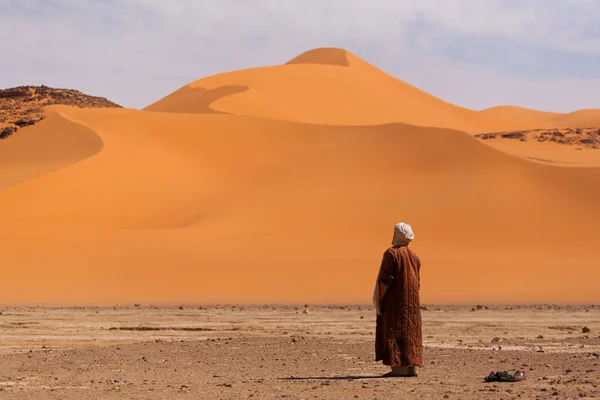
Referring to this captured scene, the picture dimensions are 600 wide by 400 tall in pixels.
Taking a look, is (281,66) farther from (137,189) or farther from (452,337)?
(452,337)

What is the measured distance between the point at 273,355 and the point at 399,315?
2976 mm

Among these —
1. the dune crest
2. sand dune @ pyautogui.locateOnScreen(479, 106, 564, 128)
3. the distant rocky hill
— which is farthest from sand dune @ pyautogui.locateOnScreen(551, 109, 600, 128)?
the distant rocky hill

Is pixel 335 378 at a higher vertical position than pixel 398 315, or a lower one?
lower

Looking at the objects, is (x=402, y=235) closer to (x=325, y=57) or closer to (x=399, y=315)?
(x=399, y=315)

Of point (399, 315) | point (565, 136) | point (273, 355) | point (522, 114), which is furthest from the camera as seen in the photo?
point (522, 114)

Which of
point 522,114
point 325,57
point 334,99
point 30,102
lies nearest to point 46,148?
point 30,102

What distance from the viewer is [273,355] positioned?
1397cm

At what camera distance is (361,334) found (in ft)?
57.2

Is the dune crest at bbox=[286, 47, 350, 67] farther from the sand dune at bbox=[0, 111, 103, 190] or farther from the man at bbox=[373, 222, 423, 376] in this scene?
the man at bbox=[373, 222, 423, 376]

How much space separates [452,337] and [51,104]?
1443 inches

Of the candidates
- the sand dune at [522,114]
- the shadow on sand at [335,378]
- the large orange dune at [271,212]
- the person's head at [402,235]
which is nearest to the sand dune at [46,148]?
the large orange dune at [271,212]

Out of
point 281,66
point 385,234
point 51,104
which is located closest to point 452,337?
point 385,234

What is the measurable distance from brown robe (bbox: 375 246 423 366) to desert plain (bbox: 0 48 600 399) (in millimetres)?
400

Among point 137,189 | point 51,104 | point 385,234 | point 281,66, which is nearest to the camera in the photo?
point 385,234
